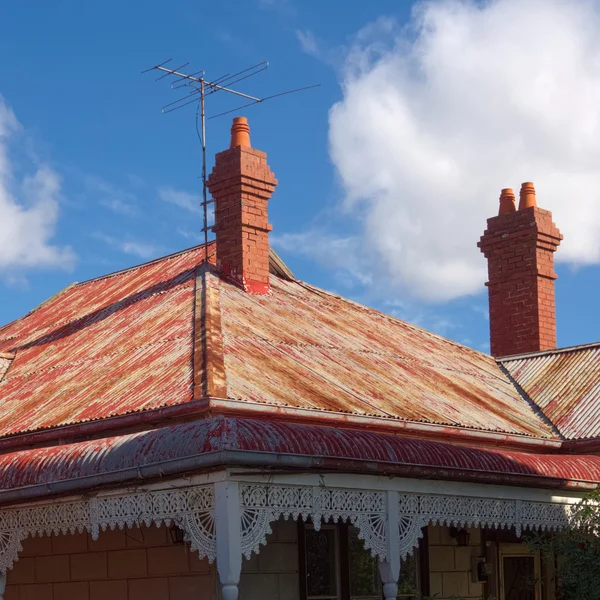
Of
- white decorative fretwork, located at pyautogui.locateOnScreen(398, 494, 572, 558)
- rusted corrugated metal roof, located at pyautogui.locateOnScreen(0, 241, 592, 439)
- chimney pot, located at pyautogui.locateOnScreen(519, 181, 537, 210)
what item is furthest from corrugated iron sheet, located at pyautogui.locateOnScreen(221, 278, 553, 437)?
chimney pot, located at pyautogui.locateOnScreen(519, 181, 537, 210)

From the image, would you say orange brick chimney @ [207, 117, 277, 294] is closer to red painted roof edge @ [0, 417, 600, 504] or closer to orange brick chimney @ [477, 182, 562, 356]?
red painted roof edge @ [0, 417, 600, 504]

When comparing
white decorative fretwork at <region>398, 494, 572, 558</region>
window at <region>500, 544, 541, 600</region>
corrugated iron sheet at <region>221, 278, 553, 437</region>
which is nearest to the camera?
white decorative fretwork at <region>398, 494, 572, 558</region>

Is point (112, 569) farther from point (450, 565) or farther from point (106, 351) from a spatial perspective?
point (450, 565)

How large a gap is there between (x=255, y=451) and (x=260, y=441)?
0.56ft

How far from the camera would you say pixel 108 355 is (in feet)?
48.0

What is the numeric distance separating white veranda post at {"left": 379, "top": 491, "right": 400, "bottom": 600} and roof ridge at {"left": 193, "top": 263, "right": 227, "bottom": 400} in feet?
6.68

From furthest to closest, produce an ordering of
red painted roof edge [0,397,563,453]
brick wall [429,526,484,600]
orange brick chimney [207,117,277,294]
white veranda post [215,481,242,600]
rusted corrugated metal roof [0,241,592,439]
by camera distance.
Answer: orange brick chimney [207,117,277,294], brick wall [429,526,484,600], rusted corrugated metal roof [0,241,592,439], red painted roof edge [0,397,563,453], white veranda post [215,481,242,600]

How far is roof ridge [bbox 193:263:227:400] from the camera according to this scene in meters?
11.9

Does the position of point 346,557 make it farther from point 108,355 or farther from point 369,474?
point 108,355

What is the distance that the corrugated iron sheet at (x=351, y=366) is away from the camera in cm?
1302

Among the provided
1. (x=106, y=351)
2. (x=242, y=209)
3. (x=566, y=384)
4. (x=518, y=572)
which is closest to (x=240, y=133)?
(x=242, y=209)

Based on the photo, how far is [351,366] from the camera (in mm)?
14812

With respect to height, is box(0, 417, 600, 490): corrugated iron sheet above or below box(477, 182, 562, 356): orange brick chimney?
below

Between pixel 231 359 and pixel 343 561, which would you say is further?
pixel 231 359
